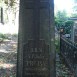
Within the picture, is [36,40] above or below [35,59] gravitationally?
above

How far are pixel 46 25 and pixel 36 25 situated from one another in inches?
9.9

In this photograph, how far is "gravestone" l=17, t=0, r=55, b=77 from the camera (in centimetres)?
683

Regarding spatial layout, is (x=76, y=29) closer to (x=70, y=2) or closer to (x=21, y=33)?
(x=21, y=33)

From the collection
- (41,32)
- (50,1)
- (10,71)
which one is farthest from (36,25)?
(10,71)

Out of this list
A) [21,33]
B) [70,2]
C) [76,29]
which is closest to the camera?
[21,33]

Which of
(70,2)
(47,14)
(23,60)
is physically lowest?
(23,60)

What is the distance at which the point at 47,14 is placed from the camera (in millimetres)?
6844

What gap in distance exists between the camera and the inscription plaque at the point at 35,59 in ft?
22.5

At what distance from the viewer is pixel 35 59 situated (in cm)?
685

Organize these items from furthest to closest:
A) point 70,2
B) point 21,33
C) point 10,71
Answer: point 70,2 → point 10,71 → point 21,33

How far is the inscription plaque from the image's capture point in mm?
6848

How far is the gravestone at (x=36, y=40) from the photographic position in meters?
6.83

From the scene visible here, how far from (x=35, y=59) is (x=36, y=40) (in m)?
0.48

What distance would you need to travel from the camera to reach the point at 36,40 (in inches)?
270
